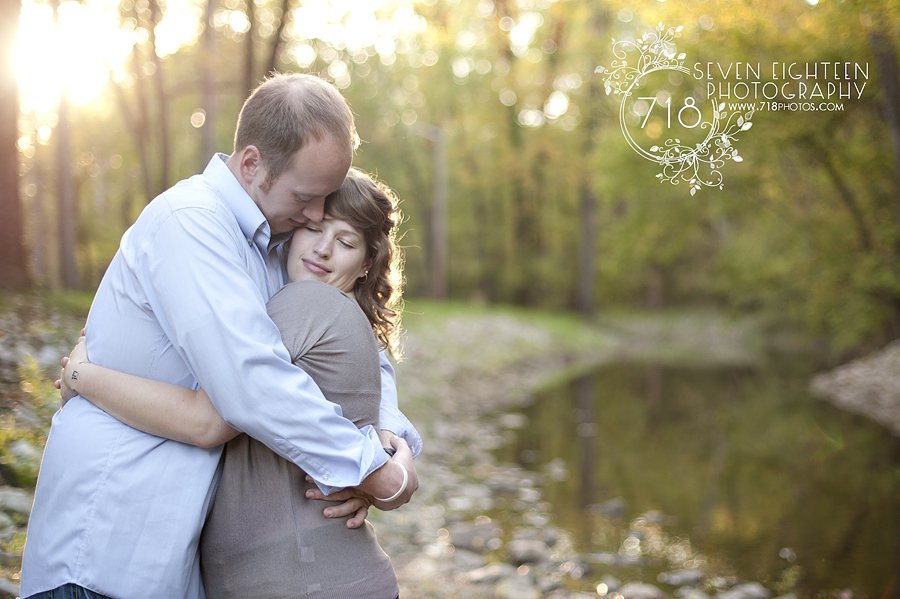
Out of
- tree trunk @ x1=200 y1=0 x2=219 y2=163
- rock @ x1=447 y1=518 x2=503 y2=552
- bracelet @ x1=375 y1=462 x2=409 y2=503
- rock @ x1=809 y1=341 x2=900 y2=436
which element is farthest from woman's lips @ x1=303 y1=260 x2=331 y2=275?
rock @ x1=809 y1=341 x2=900 y2=436

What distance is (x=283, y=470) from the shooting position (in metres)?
2.46

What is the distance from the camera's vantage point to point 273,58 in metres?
11.9

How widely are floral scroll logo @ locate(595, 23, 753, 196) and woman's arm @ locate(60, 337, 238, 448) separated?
3.41 m

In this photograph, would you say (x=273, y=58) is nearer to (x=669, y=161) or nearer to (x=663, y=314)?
(x=669, y=161)

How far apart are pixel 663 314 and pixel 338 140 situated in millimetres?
36885

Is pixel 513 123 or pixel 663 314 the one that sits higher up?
pixel 513 123

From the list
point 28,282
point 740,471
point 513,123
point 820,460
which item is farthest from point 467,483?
point 513,123

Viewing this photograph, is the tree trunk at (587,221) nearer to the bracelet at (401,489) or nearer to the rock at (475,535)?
the rock at (475,535)

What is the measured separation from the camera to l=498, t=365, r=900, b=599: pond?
662 centimetres

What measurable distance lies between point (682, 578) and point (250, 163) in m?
4.87

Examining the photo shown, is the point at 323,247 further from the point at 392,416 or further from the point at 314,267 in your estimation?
the point at 392,416

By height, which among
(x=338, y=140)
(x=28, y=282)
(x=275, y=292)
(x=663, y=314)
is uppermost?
(x=338, y=140)

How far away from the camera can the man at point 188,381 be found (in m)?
2.26

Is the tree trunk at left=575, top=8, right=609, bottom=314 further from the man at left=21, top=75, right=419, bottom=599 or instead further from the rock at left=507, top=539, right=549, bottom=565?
the man at left=21, top=75, right=419, bottom=599
